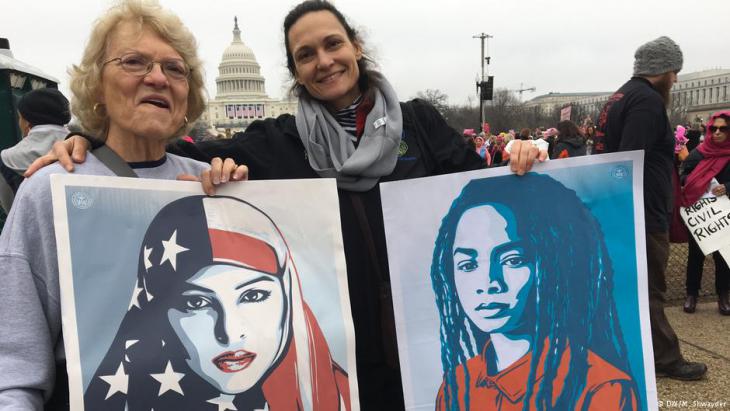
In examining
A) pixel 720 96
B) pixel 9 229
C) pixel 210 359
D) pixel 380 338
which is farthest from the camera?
pixel 720 96

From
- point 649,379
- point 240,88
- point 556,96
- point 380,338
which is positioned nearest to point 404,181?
point 380,338

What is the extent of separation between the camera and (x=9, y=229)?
1.26 metres

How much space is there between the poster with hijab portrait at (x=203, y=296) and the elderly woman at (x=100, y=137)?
59 mm

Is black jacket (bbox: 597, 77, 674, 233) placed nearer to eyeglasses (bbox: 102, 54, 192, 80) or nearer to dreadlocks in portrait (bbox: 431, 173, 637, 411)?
dreadlocks in portrait (bbox: 431, 173, 637, 411)

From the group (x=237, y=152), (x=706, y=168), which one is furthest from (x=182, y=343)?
(x=706, y=168)

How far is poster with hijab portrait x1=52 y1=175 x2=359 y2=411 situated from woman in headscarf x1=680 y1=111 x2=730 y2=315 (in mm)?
4414

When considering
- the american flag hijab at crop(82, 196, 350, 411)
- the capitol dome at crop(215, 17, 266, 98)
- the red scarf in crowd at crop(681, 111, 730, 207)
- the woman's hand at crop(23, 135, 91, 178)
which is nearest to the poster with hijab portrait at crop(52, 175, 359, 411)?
the american flag hijab at crop(82, 196, 350, 411)

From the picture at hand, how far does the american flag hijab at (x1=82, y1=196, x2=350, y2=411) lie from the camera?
4.34 feet

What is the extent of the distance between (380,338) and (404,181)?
1.89ft

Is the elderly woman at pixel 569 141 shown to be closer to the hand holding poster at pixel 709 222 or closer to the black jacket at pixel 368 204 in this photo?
the hand holding poster at pixel 709 222

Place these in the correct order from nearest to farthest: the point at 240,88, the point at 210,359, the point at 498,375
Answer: the point at 210,359, the point at 498,375, the point at 240,88

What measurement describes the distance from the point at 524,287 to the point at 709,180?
4013mm

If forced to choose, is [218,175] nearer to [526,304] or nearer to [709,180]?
[526,304]

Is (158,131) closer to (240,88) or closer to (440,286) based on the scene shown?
(440,286)
